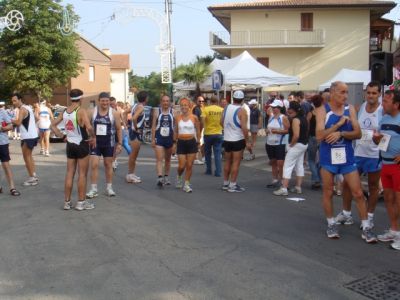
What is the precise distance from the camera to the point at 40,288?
456cm

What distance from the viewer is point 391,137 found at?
5766mm

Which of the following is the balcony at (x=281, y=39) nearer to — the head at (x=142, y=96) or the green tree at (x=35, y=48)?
the green tree at (x=35, y=48)

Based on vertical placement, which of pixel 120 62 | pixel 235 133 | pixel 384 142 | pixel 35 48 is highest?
pixel 120 62

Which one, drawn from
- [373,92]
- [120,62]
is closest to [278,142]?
[373,92]

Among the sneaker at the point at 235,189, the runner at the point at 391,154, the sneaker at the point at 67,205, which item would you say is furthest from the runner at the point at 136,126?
the runner at the point at 391,154

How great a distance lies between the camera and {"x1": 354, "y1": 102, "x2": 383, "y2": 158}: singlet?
21.3ft

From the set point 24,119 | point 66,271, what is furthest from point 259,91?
point 66,271

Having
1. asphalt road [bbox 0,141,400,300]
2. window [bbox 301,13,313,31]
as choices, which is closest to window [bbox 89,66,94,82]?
window [bbox 301,13,313,31]

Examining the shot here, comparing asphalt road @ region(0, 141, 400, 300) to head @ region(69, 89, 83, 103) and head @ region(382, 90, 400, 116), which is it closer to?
head @ region(382, 90, 400, 116)

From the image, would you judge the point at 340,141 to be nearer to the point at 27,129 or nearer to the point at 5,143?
the point at 5,143

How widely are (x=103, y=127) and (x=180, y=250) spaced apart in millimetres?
3663

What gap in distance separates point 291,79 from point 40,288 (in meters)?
16.2

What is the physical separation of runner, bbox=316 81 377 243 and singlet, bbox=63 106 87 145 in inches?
141

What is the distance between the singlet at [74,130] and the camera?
7.54m
